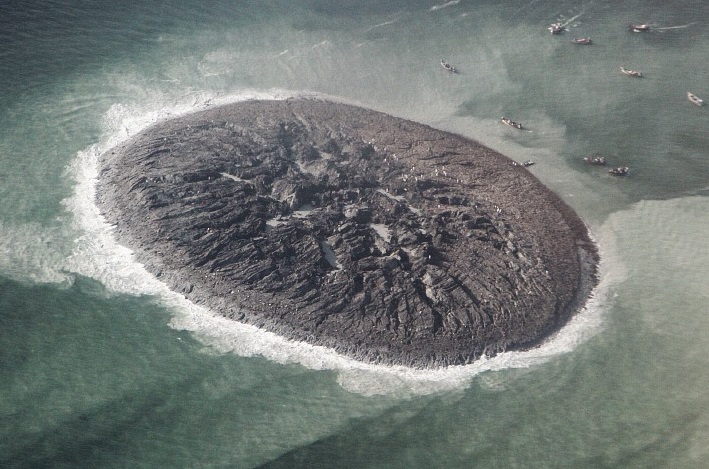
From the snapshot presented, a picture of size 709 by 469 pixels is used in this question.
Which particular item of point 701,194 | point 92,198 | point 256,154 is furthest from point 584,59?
point 92,198

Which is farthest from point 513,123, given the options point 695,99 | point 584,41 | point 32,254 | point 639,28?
point 32,254

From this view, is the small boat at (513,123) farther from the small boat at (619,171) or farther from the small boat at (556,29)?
the small boat at (556,29)

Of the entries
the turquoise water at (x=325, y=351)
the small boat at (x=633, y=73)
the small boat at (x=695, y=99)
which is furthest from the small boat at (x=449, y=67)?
the small boat at (x=695, y=99)

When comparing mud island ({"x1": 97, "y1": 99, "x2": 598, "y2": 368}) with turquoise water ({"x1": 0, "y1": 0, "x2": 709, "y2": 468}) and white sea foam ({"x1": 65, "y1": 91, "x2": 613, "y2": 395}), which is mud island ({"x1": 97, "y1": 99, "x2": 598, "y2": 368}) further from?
turquoise water ({"x1": 0, "y1": 0, "x2": 709, "y2": 468})

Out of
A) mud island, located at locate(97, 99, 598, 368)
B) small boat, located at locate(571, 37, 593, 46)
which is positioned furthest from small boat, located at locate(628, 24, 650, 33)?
mud island, located at locate(97, 99, 598, 368)

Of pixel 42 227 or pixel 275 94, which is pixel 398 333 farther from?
pixel 275 94

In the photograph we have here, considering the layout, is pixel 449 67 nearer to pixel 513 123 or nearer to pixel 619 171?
pixel 513 123
